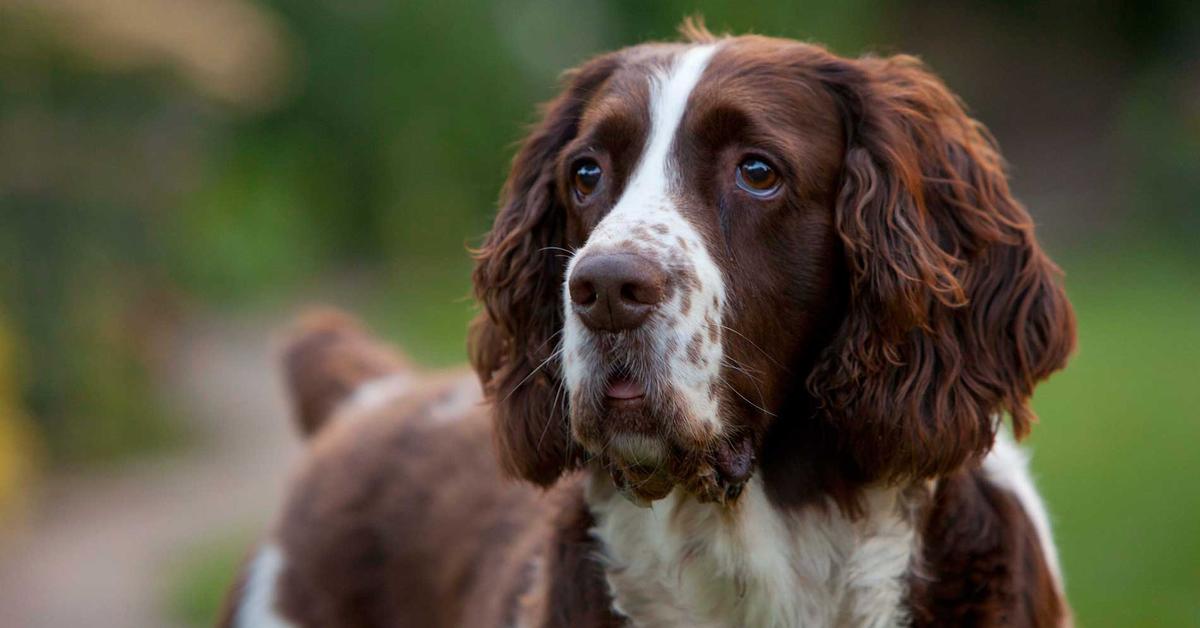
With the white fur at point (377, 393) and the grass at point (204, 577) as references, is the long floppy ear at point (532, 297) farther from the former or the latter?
the grass at point (204, 577)

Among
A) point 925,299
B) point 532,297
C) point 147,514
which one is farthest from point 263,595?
point 147,514

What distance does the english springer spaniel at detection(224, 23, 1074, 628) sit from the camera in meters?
3.09

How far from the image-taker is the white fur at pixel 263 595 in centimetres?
461

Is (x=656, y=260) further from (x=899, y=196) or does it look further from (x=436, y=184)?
(x=436, y=184)

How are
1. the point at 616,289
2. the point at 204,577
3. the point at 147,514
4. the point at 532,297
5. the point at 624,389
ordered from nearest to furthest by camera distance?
1. the point at 616,289
2. the point at 624,389
3. the point at 532,297
4. the point at 204,577
5. the point at 147,514

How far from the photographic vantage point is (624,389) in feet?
9.98

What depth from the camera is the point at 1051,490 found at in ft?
28.7

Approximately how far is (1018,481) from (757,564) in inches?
28.8

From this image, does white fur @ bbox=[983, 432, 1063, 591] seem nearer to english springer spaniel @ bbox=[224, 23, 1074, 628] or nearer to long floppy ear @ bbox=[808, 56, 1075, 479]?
english springer spaniel @ bbox=[224, 23, 1074, 628]

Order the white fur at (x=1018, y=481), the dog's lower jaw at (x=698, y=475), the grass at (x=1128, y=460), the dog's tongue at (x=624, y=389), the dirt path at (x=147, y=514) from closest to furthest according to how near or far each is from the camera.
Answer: the dog's tongue at (x=624, y=389)
the dog's lower jaw at (x=698, y=475)
the white fur at (x=1018, y=481)
the grass at (x=1128, y=460)
the dirt path at (x=147, y=514)

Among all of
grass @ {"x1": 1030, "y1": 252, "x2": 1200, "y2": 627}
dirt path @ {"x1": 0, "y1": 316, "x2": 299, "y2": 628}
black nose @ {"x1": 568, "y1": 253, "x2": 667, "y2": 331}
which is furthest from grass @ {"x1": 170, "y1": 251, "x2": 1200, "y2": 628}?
black nose @ {"x1": 568, "y1": 253, "x2": 667, "y2": 331}

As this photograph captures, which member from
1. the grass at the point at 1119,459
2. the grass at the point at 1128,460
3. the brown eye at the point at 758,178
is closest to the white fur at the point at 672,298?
the brown eye at the point at 758,178

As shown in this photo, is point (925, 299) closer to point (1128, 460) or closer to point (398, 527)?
point (398, 527)

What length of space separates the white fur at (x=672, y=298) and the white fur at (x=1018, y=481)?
2.80 ft
